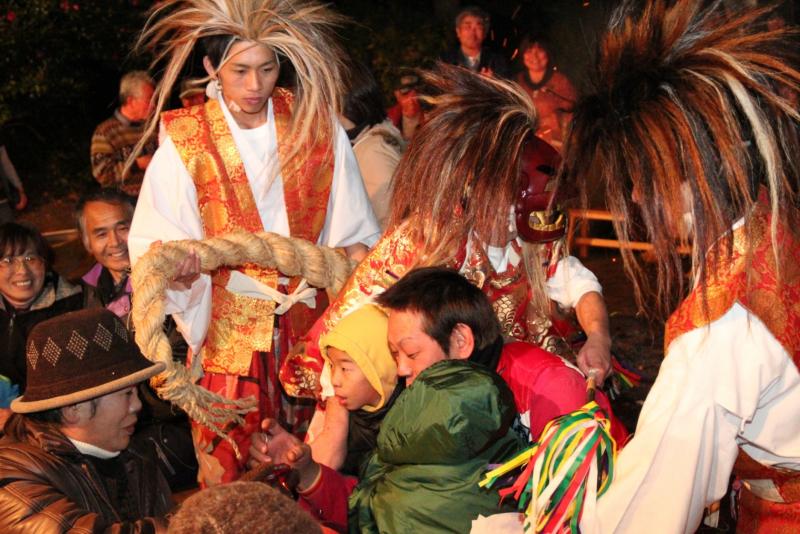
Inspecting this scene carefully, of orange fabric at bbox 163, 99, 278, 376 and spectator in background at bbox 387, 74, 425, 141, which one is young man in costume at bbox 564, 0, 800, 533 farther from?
spectator in background at bbox 387, 74, 425, 141

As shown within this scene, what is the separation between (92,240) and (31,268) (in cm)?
30

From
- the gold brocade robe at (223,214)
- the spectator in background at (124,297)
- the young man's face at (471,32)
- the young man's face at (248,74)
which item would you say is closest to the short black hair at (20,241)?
the spectator in background at (124,297)

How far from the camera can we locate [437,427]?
7.80ft

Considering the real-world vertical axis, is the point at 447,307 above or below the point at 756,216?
below

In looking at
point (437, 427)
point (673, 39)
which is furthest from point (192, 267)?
point (673, 39)

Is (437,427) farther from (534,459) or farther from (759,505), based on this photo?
(759,505)

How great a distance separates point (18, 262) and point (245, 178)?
4.55 feet

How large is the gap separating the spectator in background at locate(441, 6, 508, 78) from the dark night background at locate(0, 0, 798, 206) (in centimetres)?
273

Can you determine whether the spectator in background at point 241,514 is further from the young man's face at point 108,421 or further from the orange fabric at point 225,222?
the orange fabric at point 225,222

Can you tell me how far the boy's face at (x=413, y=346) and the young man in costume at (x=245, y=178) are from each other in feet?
3.15

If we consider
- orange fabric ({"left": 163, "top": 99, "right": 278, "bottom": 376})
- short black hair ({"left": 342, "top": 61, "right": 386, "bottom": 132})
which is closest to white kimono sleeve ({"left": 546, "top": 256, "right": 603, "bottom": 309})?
orange fabric ({"left": 163, "top": 99, "right": 278, "bottom": 376})

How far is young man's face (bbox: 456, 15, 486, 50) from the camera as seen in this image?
8.06 meters

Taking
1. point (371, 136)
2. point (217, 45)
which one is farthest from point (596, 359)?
point (371, 136)

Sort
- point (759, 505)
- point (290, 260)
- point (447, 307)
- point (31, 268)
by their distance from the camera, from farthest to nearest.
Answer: point (31, 268), point (290, 260), point (447, 307), point (759, 505)
